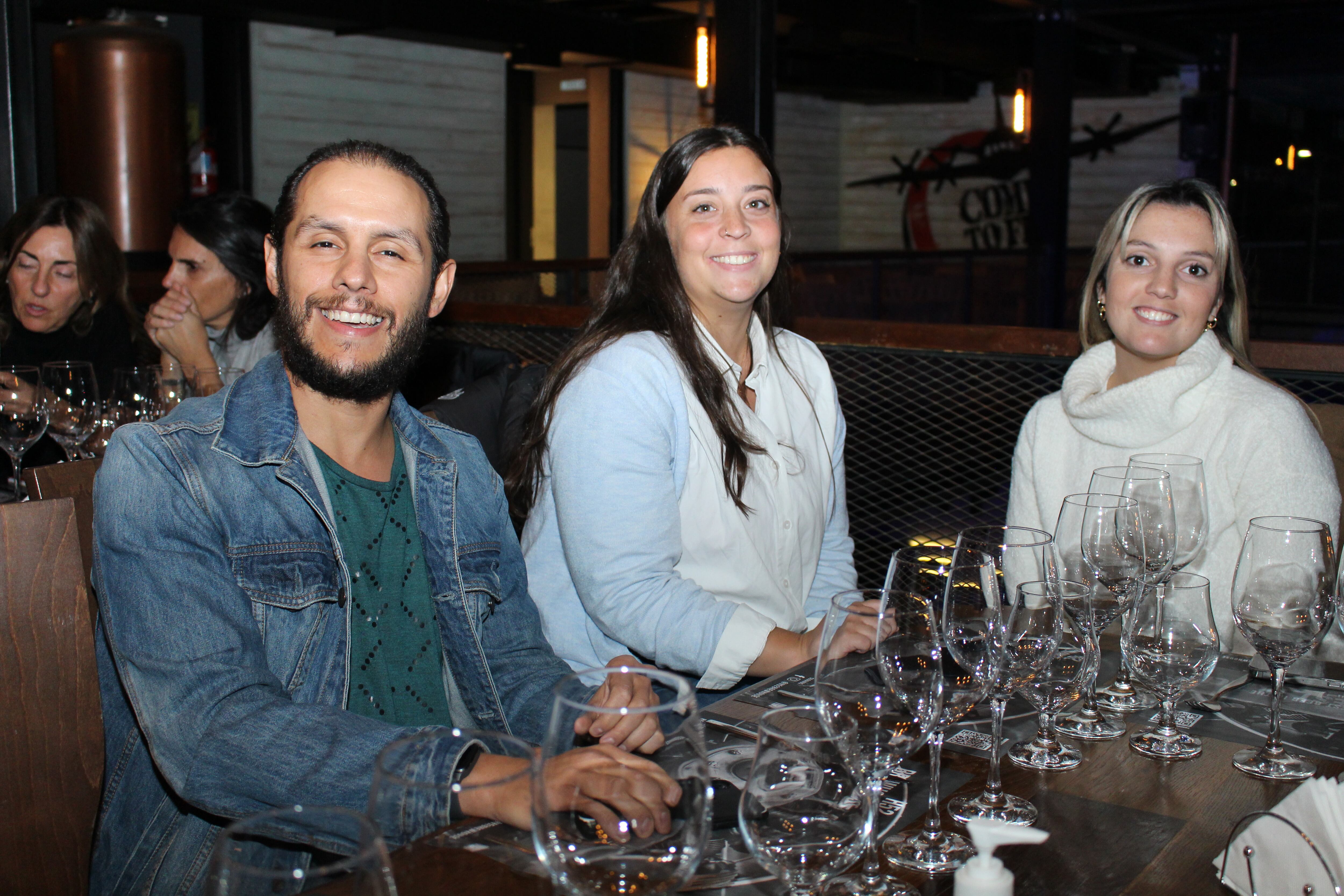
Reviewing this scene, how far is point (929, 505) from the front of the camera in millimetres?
3584

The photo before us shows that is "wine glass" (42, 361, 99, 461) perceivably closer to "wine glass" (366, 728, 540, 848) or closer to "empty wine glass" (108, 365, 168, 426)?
"empty wine glass" (108, 365, 168, 426)

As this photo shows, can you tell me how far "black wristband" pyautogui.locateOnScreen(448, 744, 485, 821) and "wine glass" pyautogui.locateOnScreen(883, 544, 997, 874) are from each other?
41 centimetres

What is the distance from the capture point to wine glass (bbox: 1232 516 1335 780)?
125 centimetres

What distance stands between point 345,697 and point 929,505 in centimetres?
244

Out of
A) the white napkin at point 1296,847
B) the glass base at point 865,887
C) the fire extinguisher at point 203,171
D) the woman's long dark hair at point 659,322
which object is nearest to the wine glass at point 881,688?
the glass base at point 865,887

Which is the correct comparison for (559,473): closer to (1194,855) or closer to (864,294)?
(1194,855)

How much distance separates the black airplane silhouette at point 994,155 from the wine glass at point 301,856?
44.0 ft

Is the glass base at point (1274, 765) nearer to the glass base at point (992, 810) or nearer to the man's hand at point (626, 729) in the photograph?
the glass base at point (992, 810)

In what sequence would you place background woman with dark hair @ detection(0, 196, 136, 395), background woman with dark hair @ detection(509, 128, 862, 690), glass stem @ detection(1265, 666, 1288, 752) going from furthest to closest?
background woman with dark hair @ detection(0, 196, 136, 395) → background woman with dark hair @ detection(509, 128, 862, 690) → glass stem @ detection(1265, 666, 1288, 752)

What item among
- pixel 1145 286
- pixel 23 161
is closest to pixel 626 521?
pixel 1145 286

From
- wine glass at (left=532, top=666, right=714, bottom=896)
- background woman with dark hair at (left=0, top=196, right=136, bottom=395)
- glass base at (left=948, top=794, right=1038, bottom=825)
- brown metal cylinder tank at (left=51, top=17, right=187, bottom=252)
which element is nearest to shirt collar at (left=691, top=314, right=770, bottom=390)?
glass base at (left=948, top=794, right=1038, bottom=825)

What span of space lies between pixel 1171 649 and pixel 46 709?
4.25 feet

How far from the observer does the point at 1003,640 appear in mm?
1058

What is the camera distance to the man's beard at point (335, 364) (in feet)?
5.06
